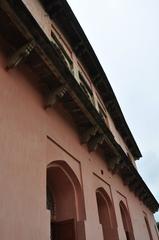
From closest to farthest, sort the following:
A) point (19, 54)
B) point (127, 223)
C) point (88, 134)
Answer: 1. point (19, 54)
2. point (88, 134)
3. point (127, 223)

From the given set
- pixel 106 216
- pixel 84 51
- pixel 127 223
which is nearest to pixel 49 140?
pixel 106 216

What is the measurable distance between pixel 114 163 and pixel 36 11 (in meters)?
5.79

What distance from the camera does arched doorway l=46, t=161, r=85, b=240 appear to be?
564cm

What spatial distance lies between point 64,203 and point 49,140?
1.64 metres

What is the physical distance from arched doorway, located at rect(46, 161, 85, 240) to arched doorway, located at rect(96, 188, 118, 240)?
213cm

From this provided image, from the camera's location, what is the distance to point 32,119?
512 centimetres

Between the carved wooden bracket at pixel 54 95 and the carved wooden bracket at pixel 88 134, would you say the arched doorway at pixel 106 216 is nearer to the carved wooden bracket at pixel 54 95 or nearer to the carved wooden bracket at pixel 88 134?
the carved wooden bracket at pixel 88 134

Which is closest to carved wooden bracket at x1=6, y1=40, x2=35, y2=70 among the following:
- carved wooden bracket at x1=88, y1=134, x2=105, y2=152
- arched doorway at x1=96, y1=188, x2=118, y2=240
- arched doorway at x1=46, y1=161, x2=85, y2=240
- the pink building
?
the pink building

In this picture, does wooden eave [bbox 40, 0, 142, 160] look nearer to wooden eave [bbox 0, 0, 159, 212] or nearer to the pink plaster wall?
wooden eave [bbox 0, 0, 159, 212]

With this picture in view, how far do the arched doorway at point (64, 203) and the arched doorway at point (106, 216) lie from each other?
83.9 inches

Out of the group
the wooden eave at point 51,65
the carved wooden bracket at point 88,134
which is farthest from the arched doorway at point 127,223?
the carved wooden bracket at point 88,134

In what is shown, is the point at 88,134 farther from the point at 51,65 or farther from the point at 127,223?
the point at 127,223

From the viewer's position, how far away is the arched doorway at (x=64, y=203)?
5.64 metres

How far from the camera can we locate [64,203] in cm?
612
